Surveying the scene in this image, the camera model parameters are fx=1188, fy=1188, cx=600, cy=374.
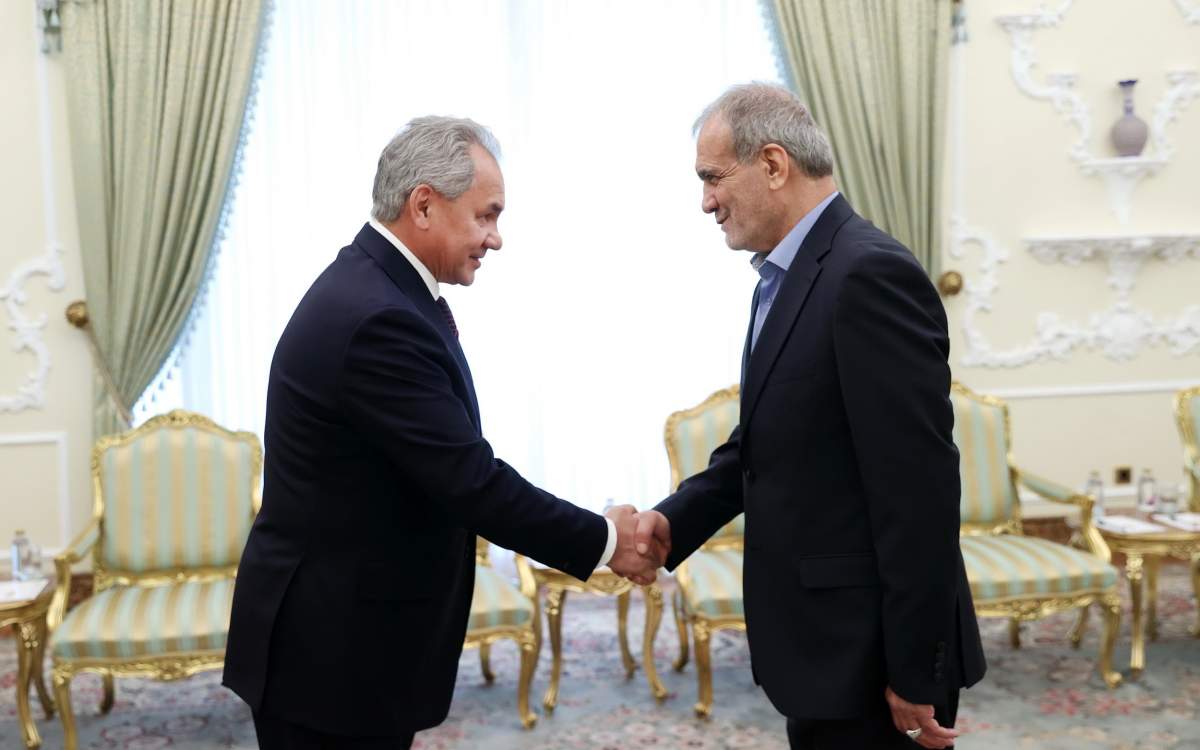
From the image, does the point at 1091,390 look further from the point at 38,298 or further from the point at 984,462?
the point at 38,298

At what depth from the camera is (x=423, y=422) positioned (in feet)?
6.70

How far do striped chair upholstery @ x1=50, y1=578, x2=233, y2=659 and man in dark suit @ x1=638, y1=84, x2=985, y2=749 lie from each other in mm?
2300

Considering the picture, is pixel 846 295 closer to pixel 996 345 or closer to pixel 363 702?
pixel 363 702

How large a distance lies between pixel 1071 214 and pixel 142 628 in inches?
176

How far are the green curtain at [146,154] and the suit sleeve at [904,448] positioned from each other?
385 centimetres

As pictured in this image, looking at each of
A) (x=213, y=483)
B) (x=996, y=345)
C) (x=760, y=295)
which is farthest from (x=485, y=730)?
(x=996, y=345)

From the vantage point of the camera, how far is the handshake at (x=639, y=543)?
270 cm

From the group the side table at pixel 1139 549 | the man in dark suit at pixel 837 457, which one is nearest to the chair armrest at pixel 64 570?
the man in dark suit at pixel 837 457

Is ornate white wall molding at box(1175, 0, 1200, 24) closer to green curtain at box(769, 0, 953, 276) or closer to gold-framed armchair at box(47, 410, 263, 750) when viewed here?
green curtain at box(769, 0, 953, 276)

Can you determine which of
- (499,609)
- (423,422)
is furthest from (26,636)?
(423,422)

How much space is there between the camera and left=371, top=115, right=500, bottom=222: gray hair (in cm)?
212

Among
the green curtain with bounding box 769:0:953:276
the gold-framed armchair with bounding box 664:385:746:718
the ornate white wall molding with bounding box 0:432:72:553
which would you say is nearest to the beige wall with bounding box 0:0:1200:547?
the green curtain with bounding box 769:0:953:276

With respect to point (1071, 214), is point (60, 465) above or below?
below

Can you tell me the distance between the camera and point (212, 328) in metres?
5.23
